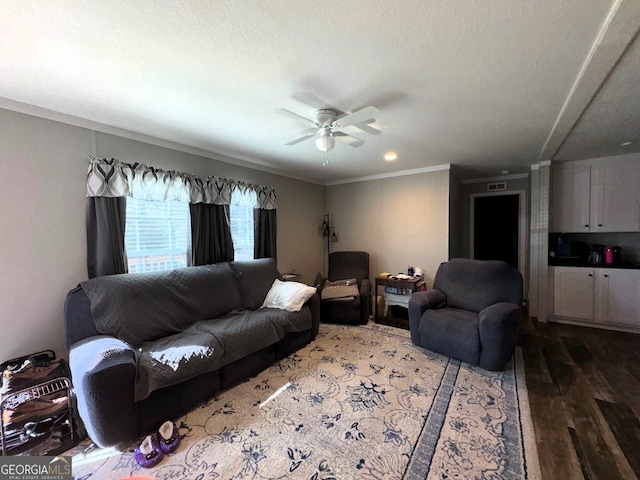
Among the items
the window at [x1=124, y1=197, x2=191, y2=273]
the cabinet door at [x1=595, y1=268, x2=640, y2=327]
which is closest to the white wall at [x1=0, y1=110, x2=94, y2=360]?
the window at [x1=124, y1=197, x2=191, y2=273]

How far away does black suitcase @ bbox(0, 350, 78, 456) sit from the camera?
158cm

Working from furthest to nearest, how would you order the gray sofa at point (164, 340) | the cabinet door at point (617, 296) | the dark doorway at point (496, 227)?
the dark doorway at point (496, 227) → the cabinet door at point (617, 296) → the gray sofa at point (164, 340)

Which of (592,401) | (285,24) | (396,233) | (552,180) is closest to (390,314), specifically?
(396,233)

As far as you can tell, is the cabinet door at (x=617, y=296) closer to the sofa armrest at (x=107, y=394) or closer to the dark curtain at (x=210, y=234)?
the dark curtain at (x=210, y=234)

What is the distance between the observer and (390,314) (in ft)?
13.3

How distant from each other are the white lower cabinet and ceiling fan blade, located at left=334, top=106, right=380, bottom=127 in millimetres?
3835

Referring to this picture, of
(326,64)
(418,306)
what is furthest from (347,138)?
(418,306)

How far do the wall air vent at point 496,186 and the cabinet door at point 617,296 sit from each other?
185 centimetres

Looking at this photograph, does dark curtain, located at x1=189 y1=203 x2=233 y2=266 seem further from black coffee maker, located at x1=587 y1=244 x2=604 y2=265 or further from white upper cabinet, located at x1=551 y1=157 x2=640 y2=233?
black coffee maker, located at x1=587 y1=244 x2=604 y2=265

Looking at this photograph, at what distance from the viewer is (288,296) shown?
304cm

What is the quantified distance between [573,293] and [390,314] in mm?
2515

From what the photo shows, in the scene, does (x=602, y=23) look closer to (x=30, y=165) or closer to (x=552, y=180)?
(x=552, y=180)

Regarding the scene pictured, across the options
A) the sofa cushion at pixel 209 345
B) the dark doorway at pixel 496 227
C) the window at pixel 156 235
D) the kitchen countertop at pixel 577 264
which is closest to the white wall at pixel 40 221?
the window at pixel 156 235

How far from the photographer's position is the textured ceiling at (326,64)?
1.21 metres
